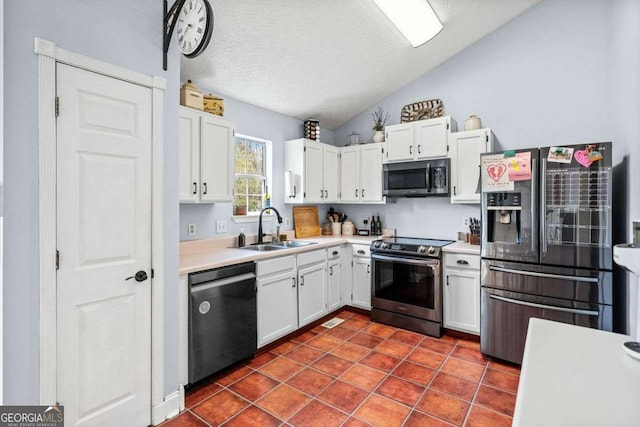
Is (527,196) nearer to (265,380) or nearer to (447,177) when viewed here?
(447,177)

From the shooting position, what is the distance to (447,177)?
345 cm

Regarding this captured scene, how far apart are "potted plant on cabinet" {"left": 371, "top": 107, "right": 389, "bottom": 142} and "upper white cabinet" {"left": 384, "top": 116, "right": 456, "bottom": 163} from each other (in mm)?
212

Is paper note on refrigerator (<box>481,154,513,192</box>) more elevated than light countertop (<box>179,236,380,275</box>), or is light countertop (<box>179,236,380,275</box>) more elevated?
paper note on refrigerator (<box>481,154,513,192</box>)

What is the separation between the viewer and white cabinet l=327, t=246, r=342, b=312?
3.65m

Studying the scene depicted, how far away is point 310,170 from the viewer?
394cm

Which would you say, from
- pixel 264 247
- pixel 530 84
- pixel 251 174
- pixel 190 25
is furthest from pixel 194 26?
pixel 530 84

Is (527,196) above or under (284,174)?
under

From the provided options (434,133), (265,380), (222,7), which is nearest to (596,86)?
(434,133)

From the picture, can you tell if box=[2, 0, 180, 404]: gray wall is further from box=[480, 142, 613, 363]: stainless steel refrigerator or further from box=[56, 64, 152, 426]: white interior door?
box=[480, 142, 613, 363]: stainless steel refrigerator

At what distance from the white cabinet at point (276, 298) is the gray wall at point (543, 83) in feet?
6.20

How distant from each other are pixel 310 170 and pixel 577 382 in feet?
11.0

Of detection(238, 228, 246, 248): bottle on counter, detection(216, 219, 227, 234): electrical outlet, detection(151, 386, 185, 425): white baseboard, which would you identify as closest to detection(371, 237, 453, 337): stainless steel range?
detection(238, 228, 246, 248): bottle on counter

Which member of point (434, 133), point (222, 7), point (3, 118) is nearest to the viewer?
point (3, 118)

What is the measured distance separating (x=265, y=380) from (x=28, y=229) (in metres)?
1.81
